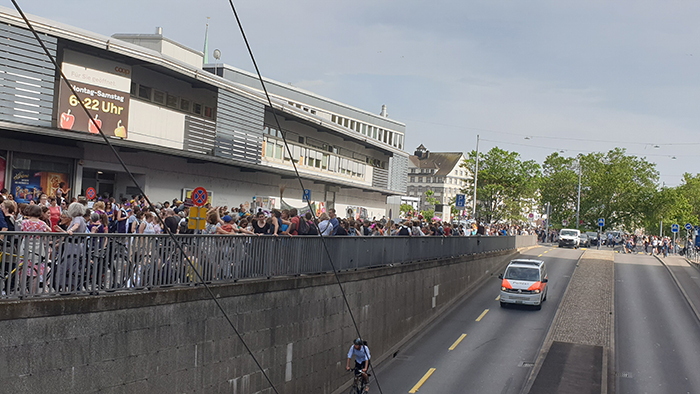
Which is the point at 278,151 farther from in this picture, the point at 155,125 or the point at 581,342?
the point at 581,342

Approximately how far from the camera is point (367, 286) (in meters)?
18.9

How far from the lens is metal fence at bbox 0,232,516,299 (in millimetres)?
8102

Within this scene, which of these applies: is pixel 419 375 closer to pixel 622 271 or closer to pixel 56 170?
pixel 56 170

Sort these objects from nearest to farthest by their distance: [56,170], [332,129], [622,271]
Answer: [56,170], [332,129], [622,271]

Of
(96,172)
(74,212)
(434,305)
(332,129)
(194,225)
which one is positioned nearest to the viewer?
(74,212)

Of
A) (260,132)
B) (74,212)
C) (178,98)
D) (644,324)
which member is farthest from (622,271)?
(74,212)

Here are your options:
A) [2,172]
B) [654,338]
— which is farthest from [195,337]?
[654,338]

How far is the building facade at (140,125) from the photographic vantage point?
17.3 meters

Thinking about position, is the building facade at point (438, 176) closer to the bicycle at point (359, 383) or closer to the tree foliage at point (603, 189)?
the tree foliage at point (603, 189)

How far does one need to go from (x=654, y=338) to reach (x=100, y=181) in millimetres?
20089

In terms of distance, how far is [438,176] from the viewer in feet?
477

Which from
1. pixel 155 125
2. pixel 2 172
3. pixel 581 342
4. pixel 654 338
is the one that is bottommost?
pixel 581 342

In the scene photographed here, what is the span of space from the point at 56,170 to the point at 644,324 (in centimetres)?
2204

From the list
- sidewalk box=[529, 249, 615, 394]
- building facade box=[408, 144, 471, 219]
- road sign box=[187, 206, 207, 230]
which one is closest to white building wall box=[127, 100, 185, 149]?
road sign box=[187, 206, 207, 230]
